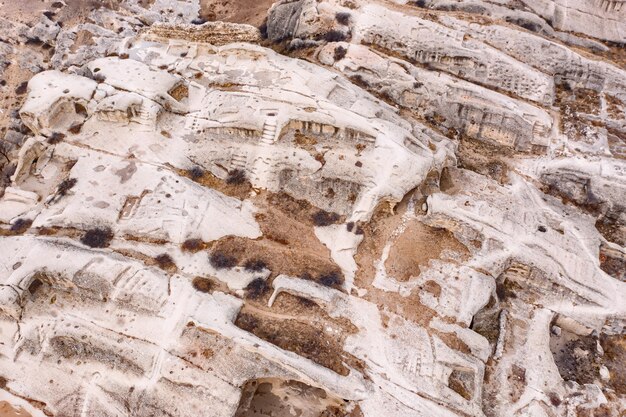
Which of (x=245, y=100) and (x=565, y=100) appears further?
(x=565, y=100)

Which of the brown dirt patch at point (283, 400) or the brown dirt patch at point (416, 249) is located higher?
the brown dirt patch at point (416, 249)

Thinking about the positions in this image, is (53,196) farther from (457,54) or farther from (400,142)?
(457,54)

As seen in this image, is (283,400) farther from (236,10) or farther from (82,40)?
(236,10)

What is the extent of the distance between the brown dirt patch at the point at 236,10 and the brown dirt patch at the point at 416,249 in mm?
26346

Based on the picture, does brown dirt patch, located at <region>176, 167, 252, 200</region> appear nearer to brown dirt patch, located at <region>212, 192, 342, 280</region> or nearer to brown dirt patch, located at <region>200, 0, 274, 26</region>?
brown dirt patch, located at <region>212, 192, 342, 280</region>

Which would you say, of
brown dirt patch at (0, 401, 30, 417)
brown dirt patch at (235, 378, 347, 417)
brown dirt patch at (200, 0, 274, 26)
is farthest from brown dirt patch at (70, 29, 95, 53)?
brown dirt patch at (235, 378, 347, 417)

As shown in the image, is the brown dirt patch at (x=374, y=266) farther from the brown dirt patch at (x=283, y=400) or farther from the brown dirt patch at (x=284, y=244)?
the brown dirt patch at (x=283, y=400)

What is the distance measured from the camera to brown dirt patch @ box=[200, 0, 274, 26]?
1594 inches

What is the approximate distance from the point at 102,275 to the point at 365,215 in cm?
1165

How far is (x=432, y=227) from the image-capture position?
867 inches

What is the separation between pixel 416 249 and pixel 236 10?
102 feet

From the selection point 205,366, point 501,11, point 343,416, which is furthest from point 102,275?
point 501,11

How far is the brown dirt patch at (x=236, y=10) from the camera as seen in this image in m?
40.5

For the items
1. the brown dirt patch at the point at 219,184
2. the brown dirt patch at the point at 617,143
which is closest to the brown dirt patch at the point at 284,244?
the brown dirt patch at the point at 219,184
